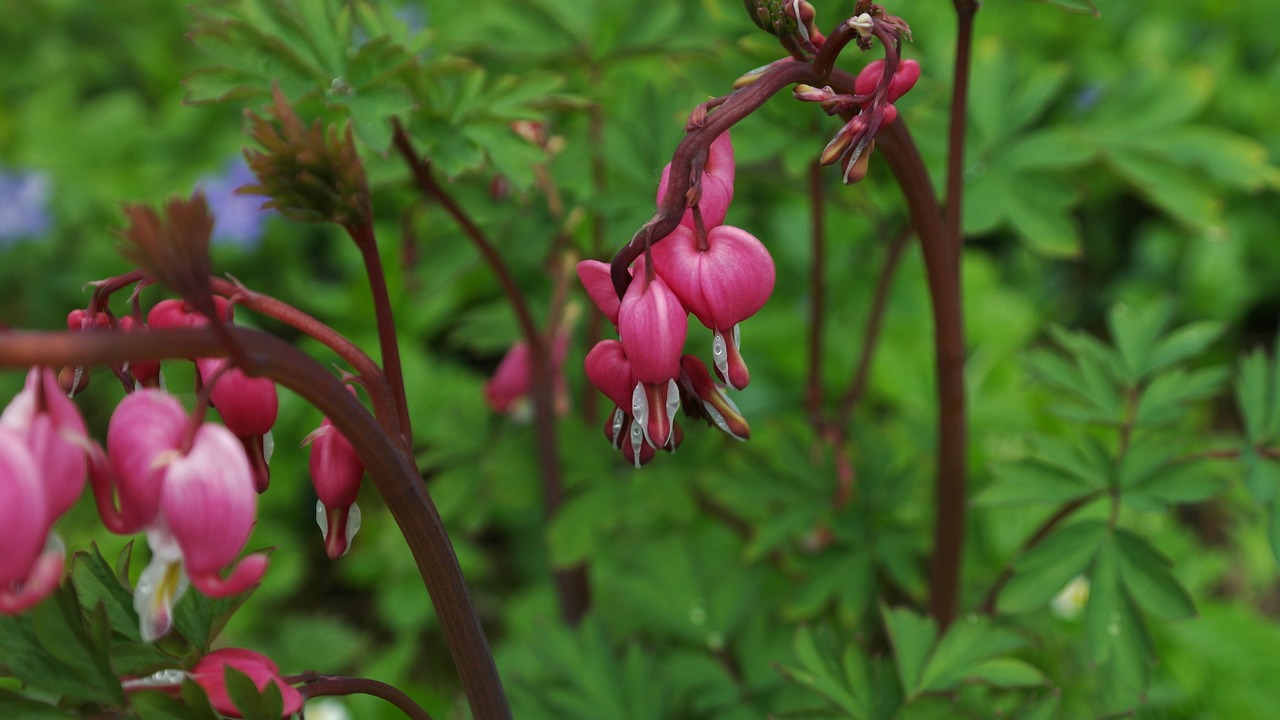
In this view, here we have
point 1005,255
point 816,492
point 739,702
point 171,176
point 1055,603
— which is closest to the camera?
point 739,702

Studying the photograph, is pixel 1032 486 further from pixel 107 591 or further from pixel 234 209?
pixel 234 209

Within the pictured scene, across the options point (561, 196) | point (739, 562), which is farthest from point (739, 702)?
point (561, 196)

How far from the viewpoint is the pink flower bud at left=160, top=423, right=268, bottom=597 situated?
2.71ft

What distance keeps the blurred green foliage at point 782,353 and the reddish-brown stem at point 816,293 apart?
8 centimetres

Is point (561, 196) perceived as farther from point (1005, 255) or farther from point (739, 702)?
point (1005, 255)

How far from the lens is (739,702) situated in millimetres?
1811

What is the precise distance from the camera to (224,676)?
3.23 ft

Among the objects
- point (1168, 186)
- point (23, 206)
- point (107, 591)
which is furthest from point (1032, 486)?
point (23, 206)

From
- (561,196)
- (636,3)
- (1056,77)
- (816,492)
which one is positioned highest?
(636,3)

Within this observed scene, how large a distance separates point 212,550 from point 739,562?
1.39m

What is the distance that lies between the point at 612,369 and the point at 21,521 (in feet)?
1.64

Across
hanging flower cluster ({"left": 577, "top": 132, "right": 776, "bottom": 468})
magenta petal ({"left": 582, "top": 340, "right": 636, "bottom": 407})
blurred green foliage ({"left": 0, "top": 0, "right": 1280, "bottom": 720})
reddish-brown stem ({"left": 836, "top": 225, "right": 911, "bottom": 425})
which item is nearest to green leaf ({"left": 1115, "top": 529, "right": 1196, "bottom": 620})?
blurred green foliage ({"left": 0, "top": 0, "right": 1280, "bottom": 720})

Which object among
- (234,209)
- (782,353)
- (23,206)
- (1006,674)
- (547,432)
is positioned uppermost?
(1006,674)

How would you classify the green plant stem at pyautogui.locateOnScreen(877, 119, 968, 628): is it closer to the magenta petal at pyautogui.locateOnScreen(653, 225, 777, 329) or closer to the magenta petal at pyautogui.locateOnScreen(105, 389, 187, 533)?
the magenta petal at pyautogui.locateOnScreen(653, 225, 777, 329)
